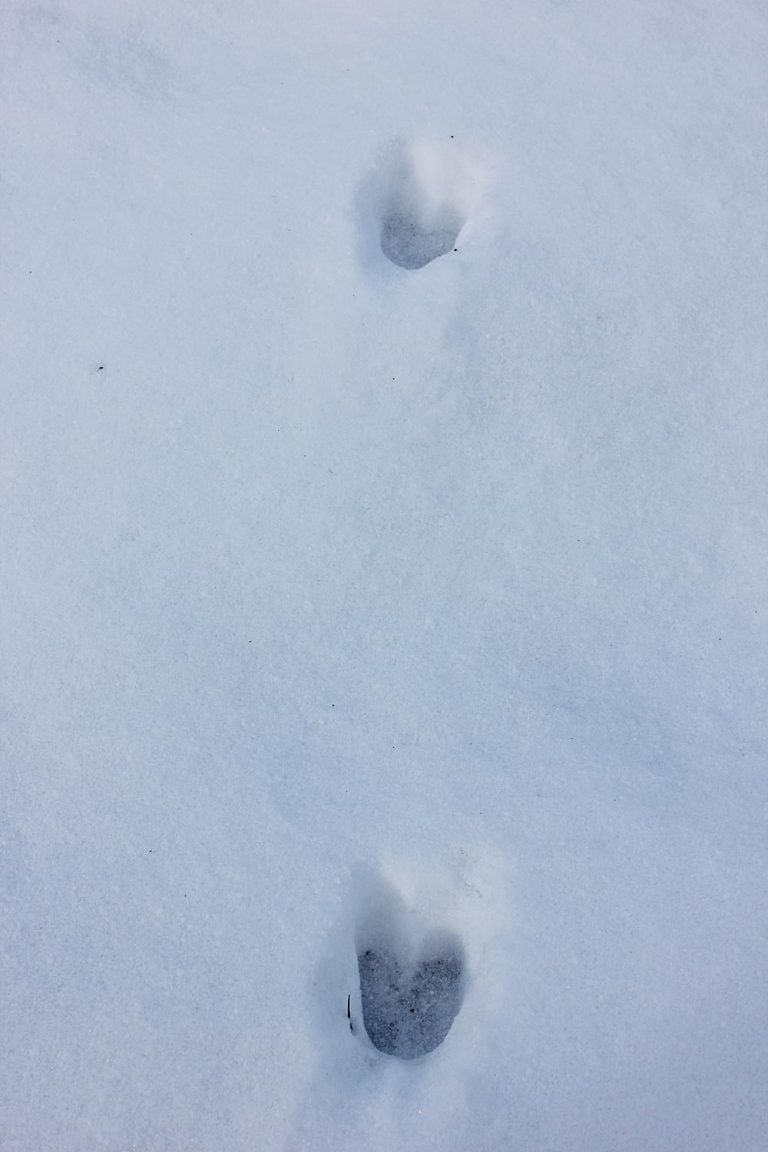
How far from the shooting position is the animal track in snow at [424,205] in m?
1.33

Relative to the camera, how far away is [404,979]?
1.13 meters

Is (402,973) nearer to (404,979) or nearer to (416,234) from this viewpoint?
(404,979)

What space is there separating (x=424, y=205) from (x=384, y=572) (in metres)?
0.61

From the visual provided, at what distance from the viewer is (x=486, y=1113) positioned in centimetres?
103

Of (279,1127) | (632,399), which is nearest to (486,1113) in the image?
(279,1127)

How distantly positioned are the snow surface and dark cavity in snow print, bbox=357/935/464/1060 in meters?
0.02

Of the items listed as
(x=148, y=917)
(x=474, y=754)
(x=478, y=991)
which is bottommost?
(x=148, y=917)

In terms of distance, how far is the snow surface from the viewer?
3.47ft

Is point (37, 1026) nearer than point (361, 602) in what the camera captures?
Yes

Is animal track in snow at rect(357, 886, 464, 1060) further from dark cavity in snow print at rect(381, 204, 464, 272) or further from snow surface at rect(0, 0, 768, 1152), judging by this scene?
dark cavity in snow print at rect(381, 204, 464, 272)

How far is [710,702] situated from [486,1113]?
575 millimetres

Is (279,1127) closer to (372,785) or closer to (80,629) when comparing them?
(372,785)

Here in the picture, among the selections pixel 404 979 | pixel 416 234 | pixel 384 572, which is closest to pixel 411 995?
pixel 404 979

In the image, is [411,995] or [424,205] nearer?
[411,995]
